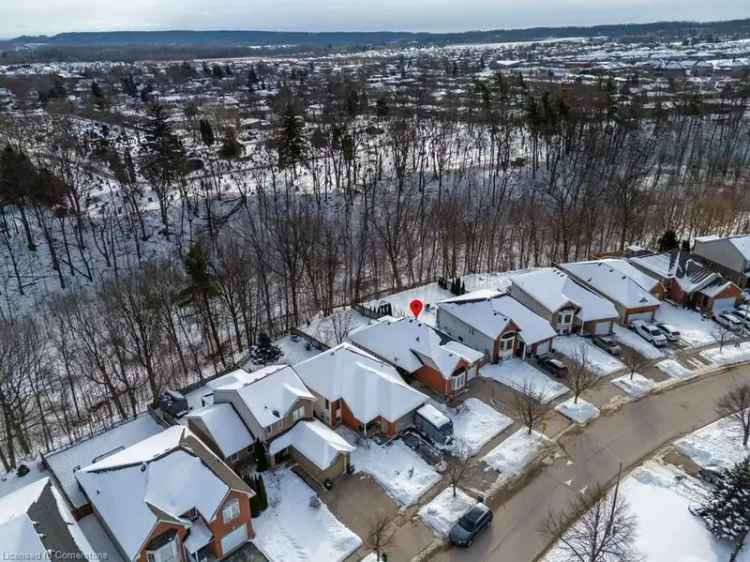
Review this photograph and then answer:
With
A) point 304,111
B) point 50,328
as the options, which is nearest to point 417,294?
point 50,328

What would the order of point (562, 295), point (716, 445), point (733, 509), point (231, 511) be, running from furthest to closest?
point (562, 295), point (716, 445), point (231, 511), point (733, 509)

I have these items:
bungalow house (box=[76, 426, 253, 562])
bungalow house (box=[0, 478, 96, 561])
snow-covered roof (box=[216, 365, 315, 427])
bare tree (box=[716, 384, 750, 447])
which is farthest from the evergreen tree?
bungalow house (box=[0, 478, 96, 561])

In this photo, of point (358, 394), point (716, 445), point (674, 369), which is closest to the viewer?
point (716, 445)

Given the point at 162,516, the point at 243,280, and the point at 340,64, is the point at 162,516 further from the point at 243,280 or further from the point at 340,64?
the point at 340,64

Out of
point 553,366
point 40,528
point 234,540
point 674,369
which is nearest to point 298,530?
point 234,540

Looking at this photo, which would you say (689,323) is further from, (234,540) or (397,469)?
(234,540)

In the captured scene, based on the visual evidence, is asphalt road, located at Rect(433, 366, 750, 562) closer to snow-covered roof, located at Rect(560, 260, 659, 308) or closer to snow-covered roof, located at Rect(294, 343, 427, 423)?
snow-covered roof, located at Rect(294, 343, 427, 423)
